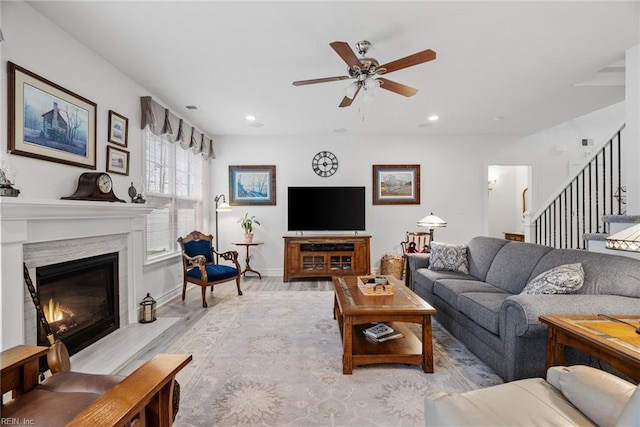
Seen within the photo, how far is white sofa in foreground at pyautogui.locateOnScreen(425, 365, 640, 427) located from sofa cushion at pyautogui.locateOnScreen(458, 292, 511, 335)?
0.98 m

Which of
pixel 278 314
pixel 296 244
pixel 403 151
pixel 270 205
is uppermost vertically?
pixel 403 151

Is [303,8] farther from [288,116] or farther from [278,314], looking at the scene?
[278,314]

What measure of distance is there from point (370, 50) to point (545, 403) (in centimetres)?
269

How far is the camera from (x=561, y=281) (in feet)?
6.95

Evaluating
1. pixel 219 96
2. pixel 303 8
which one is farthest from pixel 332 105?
pixel 303 8

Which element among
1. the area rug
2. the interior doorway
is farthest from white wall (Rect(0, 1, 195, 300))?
the interior doorway

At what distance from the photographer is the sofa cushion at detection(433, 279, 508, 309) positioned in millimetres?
2779

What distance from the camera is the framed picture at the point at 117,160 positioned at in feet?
9.64

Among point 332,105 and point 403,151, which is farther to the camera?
point 403,151

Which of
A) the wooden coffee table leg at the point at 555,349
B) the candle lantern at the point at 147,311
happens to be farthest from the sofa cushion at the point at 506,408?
the candle lantern at the point at 147,311

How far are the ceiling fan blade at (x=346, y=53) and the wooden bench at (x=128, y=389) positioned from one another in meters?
2.06

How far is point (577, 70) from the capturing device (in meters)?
3.09

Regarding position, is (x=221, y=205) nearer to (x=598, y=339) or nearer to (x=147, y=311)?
(x=147, y=311)

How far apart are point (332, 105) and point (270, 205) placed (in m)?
2.35
